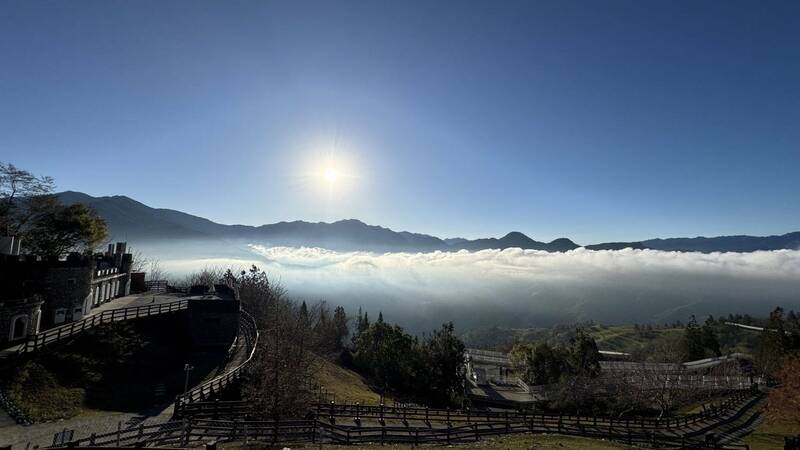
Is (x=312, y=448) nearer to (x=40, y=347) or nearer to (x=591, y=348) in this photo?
(x=40, y=347)

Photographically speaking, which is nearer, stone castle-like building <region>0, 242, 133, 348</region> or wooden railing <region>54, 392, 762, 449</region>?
wooden railing <region>54, 392, 762, 449</region>

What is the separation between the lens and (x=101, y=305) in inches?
2048

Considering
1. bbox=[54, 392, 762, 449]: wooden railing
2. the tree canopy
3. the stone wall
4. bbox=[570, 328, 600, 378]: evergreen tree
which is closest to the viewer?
bbox=[54, 392, 762, 449]: wooden railing

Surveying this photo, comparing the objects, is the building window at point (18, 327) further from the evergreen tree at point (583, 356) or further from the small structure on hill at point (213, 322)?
the evergreen tree at point (583, 356)

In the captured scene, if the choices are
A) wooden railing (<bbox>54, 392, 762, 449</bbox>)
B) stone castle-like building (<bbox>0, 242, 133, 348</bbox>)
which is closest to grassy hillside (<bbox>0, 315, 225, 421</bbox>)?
stone castle-like building (<bbox>0, 242, 133, 348</bbox>)

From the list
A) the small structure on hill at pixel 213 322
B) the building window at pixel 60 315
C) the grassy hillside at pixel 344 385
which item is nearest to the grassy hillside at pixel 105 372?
the small structure on hill at pixel 213 322

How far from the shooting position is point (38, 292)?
127ft

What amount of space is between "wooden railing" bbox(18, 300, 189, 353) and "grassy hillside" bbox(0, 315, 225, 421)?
2.21ft

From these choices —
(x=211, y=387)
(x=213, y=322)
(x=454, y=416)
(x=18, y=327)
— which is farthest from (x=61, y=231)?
(x=454, y=416)

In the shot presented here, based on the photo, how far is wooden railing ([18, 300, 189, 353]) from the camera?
1265 inches

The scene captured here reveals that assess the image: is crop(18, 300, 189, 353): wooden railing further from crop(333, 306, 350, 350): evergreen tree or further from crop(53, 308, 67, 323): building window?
crop(333, 306, 350, 350): evergreen tree

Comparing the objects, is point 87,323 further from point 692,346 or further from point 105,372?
point 692,346

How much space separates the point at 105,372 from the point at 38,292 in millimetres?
12631

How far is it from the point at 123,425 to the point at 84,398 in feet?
22.5
